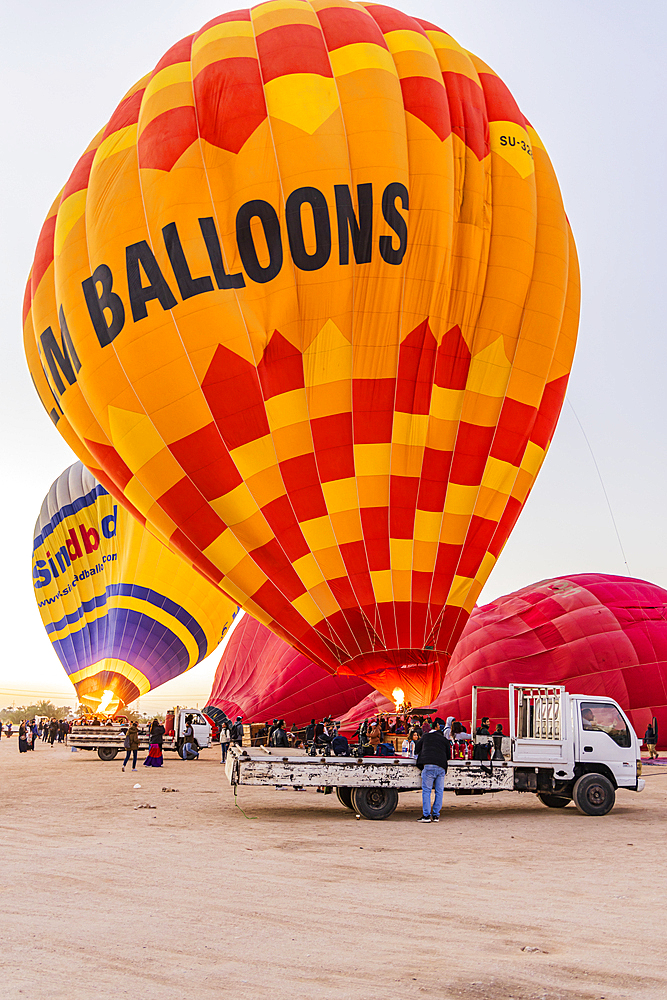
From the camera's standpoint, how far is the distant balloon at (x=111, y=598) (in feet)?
83.2

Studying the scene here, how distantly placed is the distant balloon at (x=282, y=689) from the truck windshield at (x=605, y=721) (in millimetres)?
12178

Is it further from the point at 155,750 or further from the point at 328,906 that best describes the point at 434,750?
the point at 155,750

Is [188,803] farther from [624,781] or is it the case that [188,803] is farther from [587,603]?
[587,603]

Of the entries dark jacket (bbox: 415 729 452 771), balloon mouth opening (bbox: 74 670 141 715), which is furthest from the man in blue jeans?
balloon mouth opening (bbox: 74 670 141 715)

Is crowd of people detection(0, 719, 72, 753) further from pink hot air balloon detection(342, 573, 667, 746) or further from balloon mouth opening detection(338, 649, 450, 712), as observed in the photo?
balloon mouth opening detection(338, 649, 450, 712)

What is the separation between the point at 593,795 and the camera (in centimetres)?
1148

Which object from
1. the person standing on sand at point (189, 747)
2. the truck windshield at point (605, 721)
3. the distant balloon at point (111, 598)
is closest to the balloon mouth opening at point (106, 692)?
the distant balloon at point (111, 598)

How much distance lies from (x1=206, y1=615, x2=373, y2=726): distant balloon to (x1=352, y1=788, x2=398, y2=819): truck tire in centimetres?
1221

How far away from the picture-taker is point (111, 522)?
25.9 meters

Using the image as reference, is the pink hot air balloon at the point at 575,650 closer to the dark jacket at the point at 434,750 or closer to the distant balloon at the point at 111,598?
the distant balloon at the point at 111,598

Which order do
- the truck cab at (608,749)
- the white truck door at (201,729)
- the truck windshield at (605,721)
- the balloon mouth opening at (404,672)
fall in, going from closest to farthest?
1. the truck cab at (608,749)
2. the truck windshield at (605,721)
3. the balloon mouth opening at (404,672)
4. the white truck door at (201,729)

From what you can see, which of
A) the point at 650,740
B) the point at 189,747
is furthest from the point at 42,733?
the point at 650,740

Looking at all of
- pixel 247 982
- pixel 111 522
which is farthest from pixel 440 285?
pixel 111 522

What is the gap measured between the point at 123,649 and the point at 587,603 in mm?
12949
